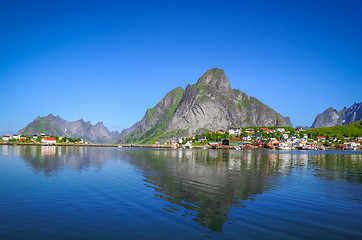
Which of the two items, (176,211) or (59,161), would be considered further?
(59,161)

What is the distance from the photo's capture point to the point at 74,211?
18.2 metres

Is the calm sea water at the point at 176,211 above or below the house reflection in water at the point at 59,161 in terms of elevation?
above

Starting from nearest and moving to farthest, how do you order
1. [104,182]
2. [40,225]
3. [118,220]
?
[40,225] < [118,220] < [104,182]

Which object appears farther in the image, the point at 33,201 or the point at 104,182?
the point at 104,182

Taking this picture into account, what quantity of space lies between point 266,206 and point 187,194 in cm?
779

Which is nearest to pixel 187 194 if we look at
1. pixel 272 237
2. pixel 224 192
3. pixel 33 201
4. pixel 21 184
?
pixel 224 192

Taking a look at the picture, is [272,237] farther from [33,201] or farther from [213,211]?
[33,201]

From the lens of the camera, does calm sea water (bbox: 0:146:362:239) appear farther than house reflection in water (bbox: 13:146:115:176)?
No

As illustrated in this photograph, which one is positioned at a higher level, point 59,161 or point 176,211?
point 176,211

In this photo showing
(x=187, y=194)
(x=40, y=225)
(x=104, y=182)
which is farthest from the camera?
(x=104, y=182)

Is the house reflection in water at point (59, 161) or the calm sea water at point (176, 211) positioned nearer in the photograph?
the calm sea water at point (176, 211)

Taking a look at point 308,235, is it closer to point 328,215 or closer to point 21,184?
point 328,215

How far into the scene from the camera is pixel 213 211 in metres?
18.6

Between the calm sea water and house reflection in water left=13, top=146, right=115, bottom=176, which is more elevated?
the calm sea water
